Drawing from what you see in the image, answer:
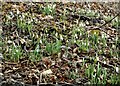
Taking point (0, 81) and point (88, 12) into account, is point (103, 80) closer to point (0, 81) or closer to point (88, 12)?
point (88, 12)

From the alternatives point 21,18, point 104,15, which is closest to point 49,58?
point 21,18

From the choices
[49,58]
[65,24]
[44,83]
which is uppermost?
[65,24]

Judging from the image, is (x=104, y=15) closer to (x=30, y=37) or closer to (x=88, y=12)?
(x=88, y=12)

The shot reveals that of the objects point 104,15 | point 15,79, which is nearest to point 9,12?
point 15,79

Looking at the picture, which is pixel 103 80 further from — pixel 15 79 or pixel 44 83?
pixel 15 79

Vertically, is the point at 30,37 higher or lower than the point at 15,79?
higher

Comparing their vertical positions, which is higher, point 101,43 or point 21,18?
point 21,18
